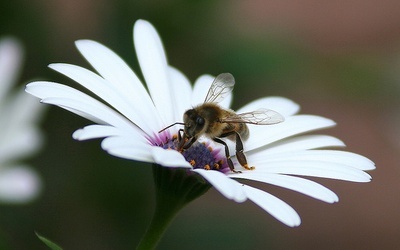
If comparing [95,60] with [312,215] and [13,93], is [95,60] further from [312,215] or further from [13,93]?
[312,215]

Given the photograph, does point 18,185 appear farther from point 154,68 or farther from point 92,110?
point 92,110

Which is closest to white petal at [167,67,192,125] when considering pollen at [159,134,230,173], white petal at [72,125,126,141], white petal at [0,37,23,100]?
pollen at [159,134,230,173]

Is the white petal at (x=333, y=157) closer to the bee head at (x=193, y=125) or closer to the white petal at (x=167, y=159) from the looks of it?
the bee head at (x=193, y=125)

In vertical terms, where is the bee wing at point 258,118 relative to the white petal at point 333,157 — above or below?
above

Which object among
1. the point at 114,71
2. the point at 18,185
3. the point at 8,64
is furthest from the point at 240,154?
the point at 8,64

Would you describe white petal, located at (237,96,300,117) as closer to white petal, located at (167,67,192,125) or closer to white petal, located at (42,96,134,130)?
white petal, located at (167,67,192,125)

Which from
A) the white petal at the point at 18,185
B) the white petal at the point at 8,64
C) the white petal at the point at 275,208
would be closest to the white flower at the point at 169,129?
the white petal at the point at 275,208

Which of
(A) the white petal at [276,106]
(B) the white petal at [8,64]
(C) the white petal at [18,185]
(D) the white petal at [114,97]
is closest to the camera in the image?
(D) the white petal at [114,97]
